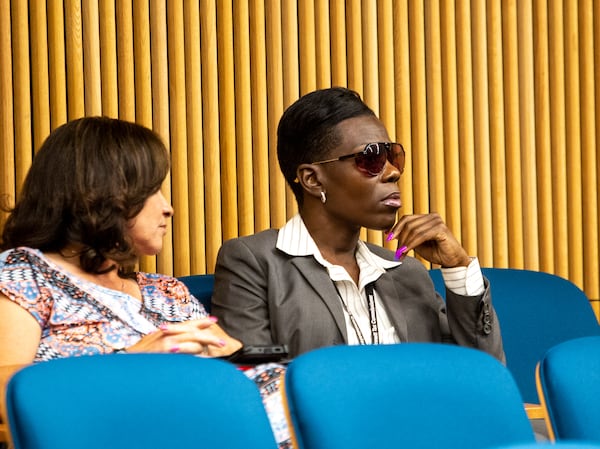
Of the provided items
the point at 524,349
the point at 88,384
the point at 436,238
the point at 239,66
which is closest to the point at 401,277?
the point at 436,238

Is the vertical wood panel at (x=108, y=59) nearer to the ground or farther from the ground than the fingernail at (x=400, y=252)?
farther from the ground

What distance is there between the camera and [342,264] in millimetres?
3930

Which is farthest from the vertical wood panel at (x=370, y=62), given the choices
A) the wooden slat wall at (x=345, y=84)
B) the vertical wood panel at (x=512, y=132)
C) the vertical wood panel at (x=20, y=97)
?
the vertical wood panel at (x=20, y=97)

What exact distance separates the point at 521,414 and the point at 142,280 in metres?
1.55

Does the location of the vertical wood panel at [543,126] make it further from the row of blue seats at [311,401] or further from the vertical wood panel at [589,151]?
the row of blue seats at [311,401]

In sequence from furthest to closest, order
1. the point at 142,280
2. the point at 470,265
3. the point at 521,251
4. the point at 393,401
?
the point at 521,251, the point at 470,265, the point at 142,280, the point at 393,401

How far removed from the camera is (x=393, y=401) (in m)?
2.22

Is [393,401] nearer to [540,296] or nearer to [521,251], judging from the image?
[540,296]

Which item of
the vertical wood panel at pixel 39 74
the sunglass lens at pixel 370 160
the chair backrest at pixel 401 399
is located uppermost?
the vertical wood panel at pixel 39 74

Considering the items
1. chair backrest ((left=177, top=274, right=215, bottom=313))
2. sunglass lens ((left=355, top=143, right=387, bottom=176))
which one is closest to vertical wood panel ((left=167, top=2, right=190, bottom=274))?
chair backrest ((left=177, top=274, right=215, bottom=313))

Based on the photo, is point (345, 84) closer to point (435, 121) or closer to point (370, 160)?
point (435, 121)

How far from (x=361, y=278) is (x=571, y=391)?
1.54 metres

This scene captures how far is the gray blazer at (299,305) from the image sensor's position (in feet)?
12.2

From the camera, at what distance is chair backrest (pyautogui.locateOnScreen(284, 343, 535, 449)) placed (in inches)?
84.5
